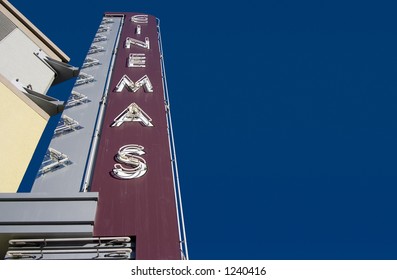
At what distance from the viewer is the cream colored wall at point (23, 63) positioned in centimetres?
1675

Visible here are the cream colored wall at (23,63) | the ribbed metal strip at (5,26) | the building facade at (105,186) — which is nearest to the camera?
the building facade at (105,186)

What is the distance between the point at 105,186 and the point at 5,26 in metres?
11.1

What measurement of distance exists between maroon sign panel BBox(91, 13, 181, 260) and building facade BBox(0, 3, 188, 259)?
0.02 meters

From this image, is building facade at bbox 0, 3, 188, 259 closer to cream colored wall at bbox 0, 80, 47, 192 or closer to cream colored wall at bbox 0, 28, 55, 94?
cream colored wall at bbox 0, 80, 47, 192

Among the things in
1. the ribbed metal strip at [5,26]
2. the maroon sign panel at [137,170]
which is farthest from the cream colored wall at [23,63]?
the maroon sign panel at [137,170]

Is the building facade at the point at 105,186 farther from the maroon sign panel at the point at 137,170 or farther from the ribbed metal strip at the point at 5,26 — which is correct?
the ribbed metal strip at the point at 5,26

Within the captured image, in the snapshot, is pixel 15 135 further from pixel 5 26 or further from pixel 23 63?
pixel 5 26

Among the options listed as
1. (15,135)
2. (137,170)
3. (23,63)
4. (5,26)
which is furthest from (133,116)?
(5,26)

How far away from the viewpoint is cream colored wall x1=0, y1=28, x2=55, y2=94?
16.8 m

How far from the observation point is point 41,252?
8.23 m

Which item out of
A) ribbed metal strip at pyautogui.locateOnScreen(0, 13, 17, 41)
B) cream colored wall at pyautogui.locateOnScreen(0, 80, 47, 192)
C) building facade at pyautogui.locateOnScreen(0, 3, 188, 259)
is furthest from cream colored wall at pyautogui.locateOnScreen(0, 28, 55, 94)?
cream colored wall at pyautogui.locateOnScreen(0, 80, 47, 192)

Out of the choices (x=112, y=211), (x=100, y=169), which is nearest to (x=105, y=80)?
(x=100, y=169)

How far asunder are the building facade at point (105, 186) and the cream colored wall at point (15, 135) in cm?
51
